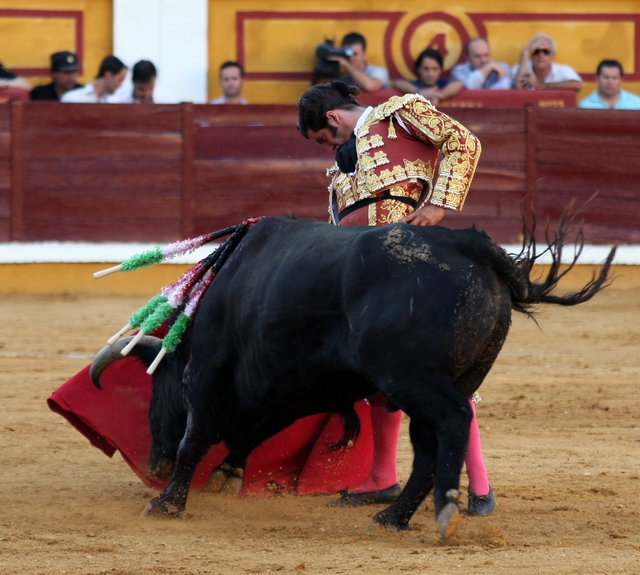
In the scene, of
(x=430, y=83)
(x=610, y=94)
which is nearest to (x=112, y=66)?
(x=430, y=83)

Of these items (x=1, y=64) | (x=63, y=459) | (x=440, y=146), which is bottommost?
(x=63, y=459)

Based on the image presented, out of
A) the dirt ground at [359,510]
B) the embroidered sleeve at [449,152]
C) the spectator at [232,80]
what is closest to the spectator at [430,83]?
the spectator at [232,80]

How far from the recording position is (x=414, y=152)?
3025mm

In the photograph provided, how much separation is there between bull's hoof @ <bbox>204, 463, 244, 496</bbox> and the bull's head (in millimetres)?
148

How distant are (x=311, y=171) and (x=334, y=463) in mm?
4726

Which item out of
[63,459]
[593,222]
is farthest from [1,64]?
[63,459]

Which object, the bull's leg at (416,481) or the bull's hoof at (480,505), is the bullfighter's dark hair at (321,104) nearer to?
the bull's leg at (416,481)

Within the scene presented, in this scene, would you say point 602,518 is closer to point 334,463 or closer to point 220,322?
point 334,463

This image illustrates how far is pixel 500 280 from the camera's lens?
2572 millimetres

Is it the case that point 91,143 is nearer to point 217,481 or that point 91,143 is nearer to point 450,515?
point 217,481

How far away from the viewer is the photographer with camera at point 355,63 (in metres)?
7.91

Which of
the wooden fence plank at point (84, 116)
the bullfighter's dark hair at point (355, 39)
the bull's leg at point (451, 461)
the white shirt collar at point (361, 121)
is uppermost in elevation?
the bullfighter's dark hair at point (355, 39)

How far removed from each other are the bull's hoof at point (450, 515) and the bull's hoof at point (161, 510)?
0.82m

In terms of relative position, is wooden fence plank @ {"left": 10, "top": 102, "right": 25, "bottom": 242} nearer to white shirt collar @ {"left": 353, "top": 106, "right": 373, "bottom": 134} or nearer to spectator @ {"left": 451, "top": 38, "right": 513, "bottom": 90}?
spectator @ {"left": 451, "top": 38, "right": 513, "bottom": 90}
